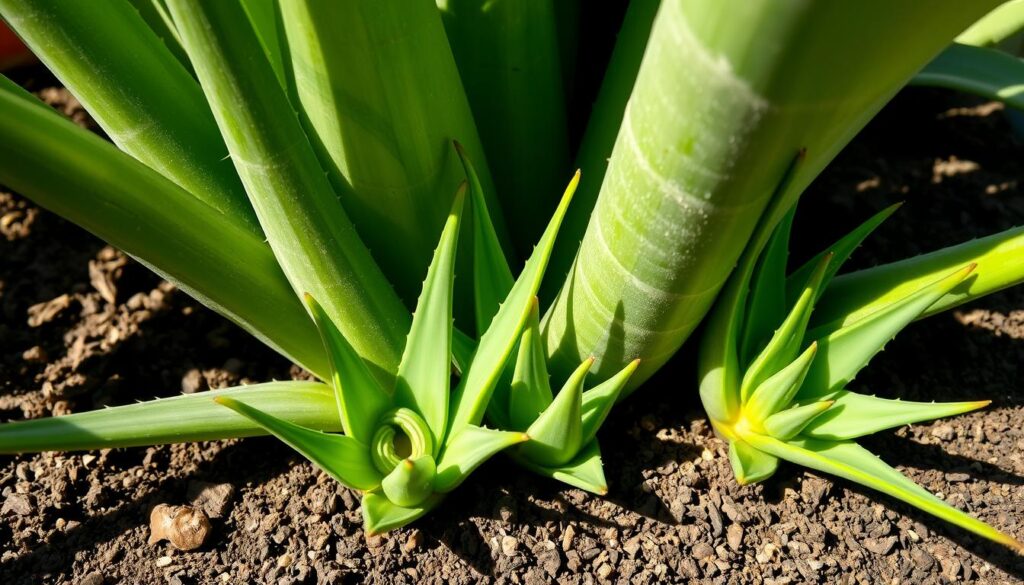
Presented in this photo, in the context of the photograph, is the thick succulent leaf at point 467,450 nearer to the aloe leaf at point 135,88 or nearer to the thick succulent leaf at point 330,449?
the thick succulent leaf at point 330,449

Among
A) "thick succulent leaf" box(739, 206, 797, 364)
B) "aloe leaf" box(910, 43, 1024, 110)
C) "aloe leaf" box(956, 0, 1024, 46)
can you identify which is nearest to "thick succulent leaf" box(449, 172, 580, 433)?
"thick succulent leaf" box(739, 206, 797, 364)

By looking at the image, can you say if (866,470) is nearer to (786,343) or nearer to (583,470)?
(786,343)

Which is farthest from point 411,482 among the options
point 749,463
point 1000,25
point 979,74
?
point 1000,25

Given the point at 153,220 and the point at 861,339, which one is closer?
the point at 153,220

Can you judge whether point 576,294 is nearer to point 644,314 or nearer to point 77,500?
point 644,314

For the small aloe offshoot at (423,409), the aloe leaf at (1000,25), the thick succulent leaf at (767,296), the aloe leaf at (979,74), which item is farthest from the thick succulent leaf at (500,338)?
the aloe leaf at (1000,25)

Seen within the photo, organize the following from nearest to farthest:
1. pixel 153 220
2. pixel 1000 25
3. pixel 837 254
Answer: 1. pixel 153 220
2. pixel 837 254
3. pixel 1000 25

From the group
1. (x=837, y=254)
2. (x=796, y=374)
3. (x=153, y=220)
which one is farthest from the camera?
(x=837, y=254)

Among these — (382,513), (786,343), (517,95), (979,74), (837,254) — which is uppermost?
(979,74)
